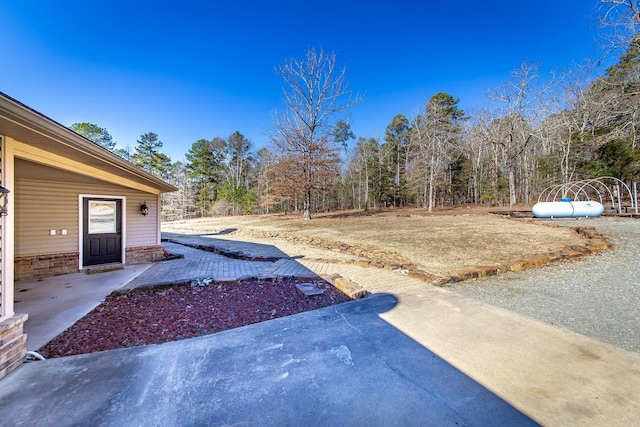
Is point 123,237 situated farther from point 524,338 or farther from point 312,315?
point 524,338

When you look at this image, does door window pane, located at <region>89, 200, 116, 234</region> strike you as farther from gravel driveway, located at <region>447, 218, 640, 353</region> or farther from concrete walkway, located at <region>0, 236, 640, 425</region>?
gravel driveway, located at <region>447, 218, 640, 353</region>

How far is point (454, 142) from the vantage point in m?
24.2

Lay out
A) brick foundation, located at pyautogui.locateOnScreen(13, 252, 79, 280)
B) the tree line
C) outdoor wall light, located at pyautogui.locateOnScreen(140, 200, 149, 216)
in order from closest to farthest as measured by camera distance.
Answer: brick foundation, located at pyautogui.locateOnScreen(13, 252, 79, 280) → outdoor wall light, located at pyautogui.locateOnScreen(140, 200, 149, 216) → the tree line

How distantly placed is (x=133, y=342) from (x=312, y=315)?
2.02 meters

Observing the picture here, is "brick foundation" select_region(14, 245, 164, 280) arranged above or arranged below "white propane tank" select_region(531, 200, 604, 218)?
below

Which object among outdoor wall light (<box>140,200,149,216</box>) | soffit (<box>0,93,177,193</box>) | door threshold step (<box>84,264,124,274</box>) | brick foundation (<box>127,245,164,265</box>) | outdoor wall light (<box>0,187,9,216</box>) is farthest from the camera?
outdoor wall light (<box>140,200,149,216</box>)

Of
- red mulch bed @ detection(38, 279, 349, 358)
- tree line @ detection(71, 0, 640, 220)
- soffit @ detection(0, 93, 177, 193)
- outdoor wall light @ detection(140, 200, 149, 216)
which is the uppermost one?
tree line @ detection(71, 0, 640, 220)

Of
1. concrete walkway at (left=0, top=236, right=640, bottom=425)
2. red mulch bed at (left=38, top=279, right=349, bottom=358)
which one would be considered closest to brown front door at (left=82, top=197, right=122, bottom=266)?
red mulch bed at (left=38, top=279, right=349, bottom=358)

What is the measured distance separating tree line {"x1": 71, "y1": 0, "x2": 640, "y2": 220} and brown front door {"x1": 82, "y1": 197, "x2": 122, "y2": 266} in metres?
10.8

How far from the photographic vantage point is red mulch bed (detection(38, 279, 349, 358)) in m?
2.91

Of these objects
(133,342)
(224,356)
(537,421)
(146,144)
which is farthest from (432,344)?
(146,144)

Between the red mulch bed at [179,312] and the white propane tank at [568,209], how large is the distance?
12982 mm

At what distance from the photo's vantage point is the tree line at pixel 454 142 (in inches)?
618

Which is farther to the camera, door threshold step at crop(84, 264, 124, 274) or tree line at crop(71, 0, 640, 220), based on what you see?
tree line at crop(71, 0, 640, 220)
